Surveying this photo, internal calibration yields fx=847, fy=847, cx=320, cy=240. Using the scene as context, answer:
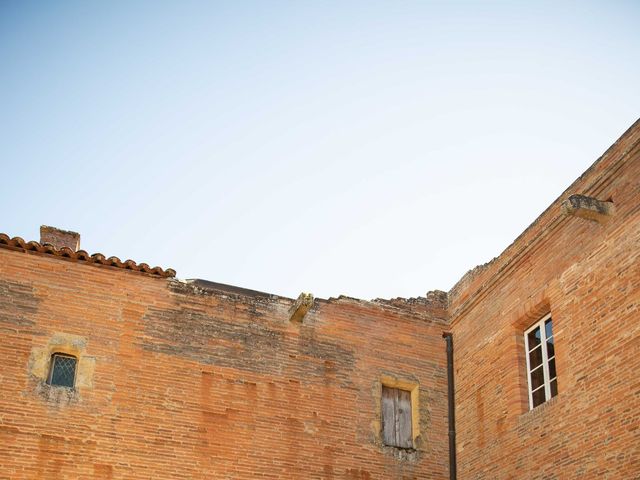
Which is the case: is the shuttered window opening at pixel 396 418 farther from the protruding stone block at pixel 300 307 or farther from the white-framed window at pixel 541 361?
the white-framed window at pixel 541 361

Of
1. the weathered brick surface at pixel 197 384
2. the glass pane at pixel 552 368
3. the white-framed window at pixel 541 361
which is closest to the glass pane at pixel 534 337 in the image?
the white-framed window at pixel 541 361

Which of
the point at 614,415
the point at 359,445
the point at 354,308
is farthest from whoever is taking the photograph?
the point at 354,308

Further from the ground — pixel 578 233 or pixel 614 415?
pixel 578 233

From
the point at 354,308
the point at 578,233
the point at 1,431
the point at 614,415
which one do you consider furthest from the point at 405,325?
the point at 1,431

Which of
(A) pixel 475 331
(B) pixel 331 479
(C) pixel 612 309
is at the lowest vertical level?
(B) pixel 331 479

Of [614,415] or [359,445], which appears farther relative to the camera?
[359,445]

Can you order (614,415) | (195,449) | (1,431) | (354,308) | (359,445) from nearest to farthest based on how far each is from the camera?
(614,415)
(1,431)
(195,449)
(359,445)
(354,308)

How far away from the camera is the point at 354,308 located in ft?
49.6

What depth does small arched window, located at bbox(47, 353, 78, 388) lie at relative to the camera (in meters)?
12.7

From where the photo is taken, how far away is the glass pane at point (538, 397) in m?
12.4

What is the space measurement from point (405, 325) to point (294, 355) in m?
2.26

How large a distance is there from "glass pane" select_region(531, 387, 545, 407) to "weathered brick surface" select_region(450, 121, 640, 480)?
6.6 inches

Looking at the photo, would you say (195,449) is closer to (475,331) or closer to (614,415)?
(475,331)

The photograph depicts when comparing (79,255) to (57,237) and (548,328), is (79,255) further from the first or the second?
(548,328)
